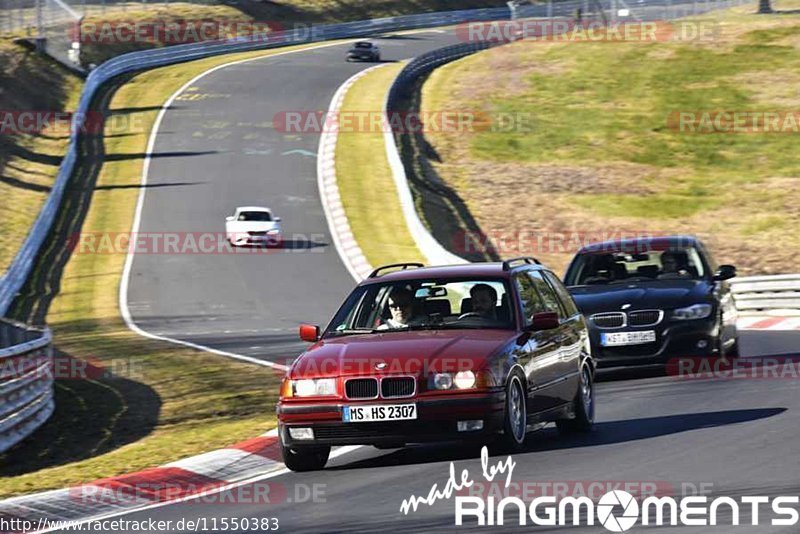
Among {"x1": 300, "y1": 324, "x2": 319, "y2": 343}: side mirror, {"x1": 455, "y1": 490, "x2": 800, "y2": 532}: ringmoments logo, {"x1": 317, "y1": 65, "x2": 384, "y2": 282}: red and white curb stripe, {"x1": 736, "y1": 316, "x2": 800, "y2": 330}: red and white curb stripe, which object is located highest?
{"x1": 300, "y1": 324, "x2": 319, "y2": 343}: side mirror

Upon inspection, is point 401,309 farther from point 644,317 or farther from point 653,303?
point 653,303

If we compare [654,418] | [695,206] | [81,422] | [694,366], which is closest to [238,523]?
[654,418]

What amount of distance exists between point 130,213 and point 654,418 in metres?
33.1

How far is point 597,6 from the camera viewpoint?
8919 cm

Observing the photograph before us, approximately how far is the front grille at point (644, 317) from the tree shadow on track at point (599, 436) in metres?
3.54

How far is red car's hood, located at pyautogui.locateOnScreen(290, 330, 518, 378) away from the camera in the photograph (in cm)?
1062

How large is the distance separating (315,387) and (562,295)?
9.99 feet

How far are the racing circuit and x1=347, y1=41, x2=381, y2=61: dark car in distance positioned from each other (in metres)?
1.22

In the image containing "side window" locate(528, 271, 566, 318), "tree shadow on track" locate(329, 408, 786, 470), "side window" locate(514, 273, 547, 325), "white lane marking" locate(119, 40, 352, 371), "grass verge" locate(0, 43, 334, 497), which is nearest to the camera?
"tree shadow on track" locate(329, 408, 786, 470)

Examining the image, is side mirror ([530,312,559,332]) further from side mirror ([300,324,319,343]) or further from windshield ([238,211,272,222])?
windshield ([238,211,272,222])

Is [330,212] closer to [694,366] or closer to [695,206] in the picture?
[695,206]

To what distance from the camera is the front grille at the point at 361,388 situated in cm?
1064

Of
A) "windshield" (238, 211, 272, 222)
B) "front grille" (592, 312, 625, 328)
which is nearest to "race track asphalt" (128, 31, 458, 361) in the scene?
"windshield" (238, 211, 272, 222)

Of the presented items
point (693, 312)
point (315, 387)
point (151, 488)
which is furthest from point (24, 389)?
point (693, 312)
